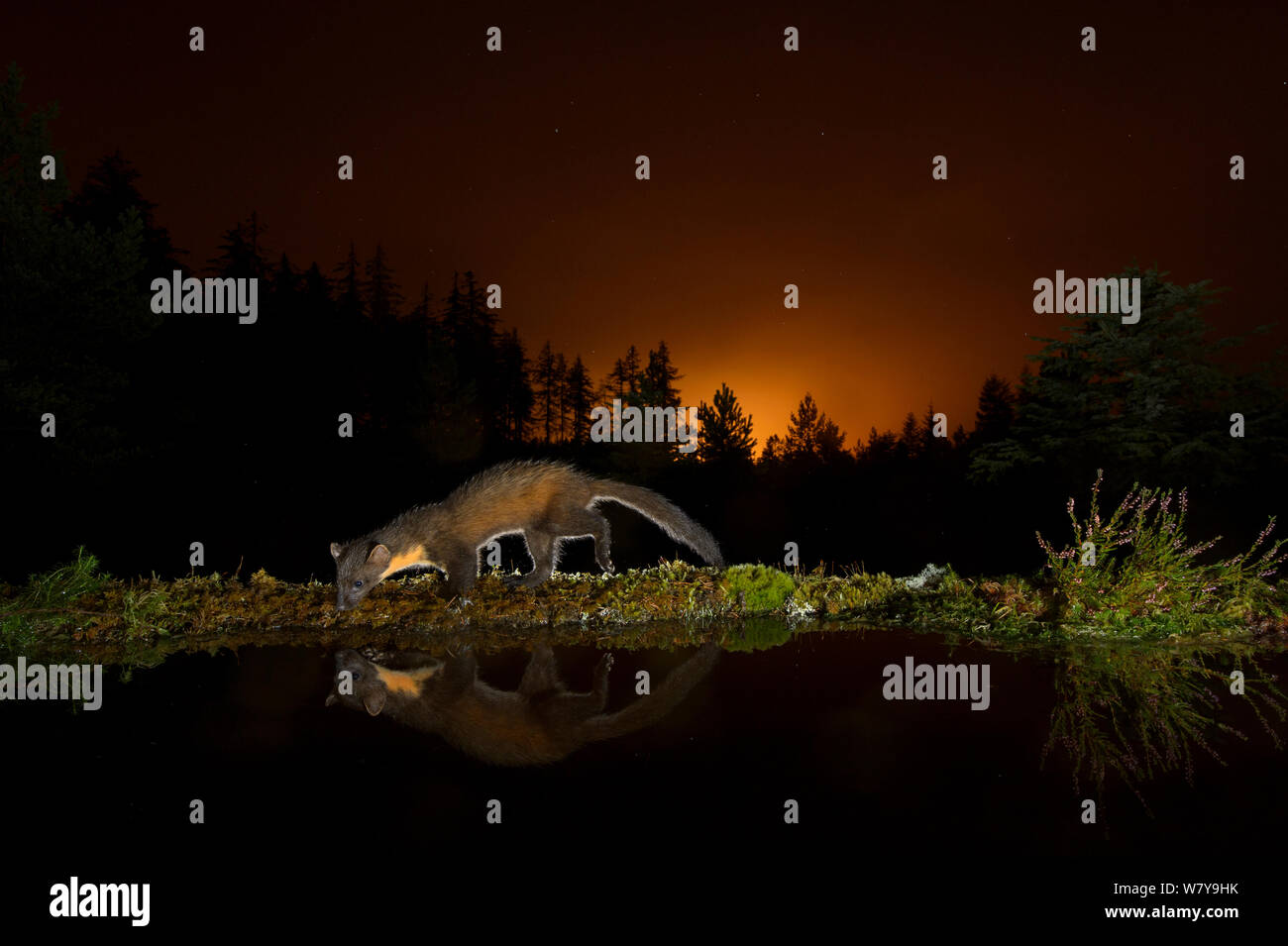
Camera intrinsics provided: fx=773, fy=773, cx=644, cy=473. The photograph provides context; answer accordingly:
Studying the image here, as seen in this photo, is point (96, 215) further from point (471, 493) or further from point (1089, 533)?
point (1089, 533)

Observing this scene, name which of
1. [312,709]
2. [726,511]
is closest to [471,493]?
[312,709]

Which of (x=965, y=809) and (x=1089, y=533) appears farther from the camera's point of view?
(x=1089, y=533)

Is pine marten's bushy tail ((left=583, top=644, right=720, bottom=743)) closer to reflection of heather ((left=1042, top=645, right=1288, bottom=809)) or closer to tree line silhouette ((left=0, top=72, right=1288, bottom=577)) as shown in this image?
reflection of heather ((left=1042, top=645, right=1288, bottom=809))

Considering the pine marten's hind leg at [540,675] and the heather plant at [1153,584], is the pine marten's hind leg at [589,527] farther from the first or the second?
the heather plant at [1153,584]

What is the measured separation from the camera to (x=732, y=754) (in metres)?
5.50

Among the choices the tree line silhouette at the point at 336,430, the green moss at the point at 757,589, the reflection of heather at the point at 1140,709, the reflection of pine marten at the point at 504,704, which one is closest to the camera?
the reflection of heather at the point at 1140,709

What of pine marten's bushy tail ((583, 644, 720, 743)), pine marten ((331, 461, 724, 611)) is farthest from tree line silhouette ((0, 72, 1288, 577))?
pine marten's bushy tail ((583, 644, 720, 743))

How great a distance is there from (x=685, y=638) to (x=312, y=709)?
14.1ft

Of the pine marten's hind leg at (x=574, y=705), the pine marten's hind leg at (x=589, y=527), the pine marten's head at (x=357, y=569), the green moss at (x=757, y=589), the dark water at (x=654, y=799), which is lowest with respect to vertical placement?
the dark water at (x=654, y=799)

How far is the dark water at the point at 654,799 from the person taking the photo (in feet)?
13.2

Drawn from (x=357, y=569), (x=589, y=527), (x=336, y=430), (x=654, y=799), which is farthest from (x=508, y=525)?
(x=336, y=430)

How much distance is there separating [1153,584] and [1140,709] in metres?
4.04

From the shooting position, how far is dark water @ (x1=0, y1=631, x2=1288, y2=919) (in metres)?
4.03

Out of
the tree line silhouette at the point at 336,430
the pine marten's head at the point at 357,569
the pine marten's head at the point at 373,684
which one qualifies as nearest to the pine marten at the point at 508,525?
the pine marten's head at the point at 357,569
